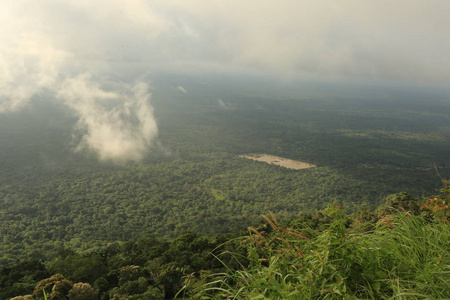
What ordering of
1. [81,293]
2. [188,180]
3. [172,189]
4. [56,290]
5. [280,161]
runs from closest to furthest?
[81,293] < [56,290] < [172,189] < [188,180] < [280,161]

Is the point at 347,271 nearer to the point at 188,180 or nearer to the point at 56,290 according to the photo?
the point at 56,290

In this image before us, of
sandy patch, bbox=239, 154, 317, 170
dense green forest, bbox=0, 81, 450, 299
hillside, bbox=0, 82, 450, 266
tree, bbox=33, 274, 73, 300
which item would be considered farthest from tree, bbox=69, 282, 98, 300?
sandy patch, bbox=239, 154, 317, 170

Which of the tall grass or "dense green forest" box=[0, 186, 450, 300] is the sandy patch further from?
the tall grass

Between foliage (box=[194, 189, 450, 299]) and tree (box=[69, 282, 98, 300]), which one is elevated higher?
foliage (box=[194, 189, 450, 299])

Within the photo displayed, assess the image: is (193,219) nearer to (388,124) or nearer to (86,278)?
(86,278)

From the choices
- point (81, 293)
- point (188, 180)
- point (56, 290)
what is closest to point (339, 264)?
point (81, 293)

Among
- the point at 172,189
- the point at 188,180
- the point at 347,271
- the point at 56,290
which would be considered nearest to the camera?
the point at 347,271

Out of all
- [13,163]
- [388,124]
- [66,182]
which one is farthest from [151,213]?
[388,124]
